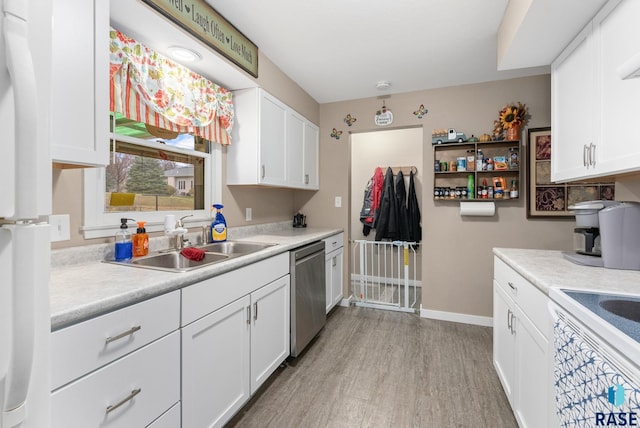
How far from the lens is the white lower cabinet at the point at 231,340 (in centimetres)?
129

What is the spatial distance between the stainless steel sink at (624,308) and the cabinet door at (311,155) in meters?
2.55

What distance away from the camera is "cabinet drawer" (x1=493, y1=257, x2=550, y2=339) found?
1220 mm

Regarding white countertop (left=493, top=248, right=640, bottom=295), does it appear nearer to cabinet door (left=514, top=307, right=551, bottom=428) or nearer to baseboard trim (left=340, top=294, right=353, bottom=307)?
cabinet door (left=514, top=307, right=551, bottom=428)

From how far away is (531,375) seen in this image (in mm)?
1346

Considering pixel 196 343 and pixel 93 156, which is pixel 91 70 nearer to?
pixel 93 156

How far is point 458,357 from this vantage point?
233cm

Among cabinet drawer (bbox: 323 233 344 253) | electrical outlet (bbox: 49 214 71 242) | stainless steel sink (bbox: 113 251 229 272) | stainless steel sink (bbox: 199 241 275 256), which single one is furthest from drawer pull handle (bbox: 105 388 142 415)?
cabinet drawer (bbox: 323 233 344 253)

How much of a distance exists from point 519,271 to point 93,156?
202 cm

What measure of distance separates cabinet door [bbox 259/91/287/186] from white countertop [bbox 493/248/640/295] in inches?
72.3

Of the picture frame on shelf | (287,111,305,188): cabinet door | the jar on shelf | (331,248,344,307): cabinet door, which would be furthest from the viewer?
(331,248,344,307): cabinet door

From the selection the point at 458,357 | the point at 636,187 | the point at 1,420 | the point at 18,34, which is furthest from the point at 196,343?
the point at 636,187

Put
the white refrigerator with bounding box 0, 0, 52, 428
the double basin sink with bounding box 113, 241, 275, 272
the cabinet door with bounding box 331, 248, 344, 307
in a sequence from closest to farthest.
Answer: the white refrigerator with bounding box 0, 0, 52, 428 → the double basin sink with bounding box 113, 241, 275, 272 → the cabinet door with bounding box 331, 248, 344, 307

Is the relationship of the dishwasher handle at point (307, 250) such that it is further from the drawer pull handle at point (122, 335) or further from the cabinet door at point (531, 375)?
the cabinet door at point (531, 375)

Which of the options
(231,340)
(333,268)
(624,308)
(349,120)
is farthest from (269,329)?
(349,120)
